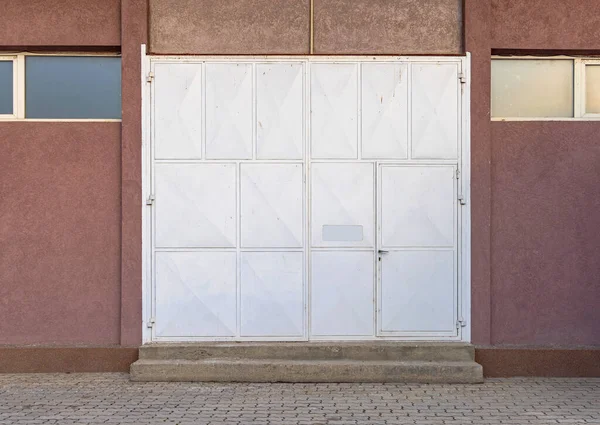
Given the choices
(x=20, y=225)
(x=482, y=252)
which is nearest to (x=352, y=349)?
(x=482, y=252)

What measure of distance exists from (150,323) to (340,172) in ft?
9.15

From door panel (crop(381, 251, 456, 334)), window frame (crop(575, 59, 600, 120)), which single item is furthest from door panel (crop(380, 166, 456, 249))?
window frame (crop(575, 59, 600, 120))

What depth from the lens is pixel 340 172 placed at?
834 centimetres

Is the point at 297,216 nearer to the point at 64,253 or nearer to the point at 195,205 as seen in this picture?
the point at 195,205

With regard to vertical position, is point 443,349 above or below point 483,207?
below

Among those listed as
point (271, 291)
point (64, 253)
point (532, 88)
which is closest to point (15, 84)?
point (64, 253)

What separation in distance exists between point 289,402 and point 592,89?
5072 millimetres

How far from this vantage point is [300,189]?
833cm

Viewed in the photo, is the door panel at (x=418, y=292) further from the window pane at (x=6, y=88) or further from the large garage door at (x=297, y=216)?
the window pane at (x=6, y=88)

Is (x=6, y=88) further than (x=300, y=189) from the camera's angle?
Yes

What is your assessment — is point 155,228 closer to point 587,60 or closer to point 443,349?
point 443,349

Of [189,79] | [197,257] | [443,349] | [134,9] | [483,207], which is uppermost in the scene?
[134,9]

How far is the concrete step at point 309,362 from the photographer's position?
7.94 metres

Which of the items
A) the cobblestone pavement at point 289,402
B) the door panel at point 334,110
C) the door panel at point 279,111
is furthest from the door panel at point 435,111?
the cobblestone pavement at point 289,402
